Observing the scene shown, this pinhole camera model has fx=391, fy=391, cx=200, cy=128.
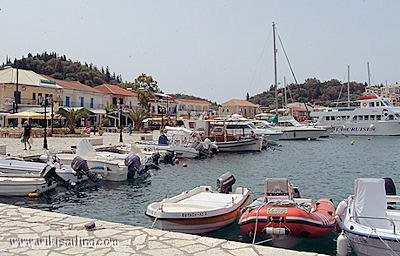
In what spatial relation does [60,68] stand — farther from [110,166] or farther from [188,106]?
[110,166]

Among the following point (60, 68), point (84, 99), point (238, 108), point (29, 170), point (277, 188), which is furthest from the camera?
point (238, 108)

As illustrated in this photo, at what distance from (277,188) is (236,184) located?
7.59 m

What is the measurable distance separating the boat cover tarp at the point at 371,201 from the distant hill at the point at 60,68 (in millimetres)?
82598

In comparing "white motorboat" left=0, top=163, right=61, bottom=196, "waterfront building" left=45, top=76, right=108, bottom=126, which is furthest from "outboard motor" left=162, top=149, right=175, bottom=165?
"waterfront building" left=45, top=76, right=108, bottom=126

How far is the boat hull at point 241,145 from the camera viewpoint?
33.1m

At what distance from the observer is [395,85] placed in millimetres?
121500

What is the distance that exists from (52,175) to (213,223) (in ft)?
25.1

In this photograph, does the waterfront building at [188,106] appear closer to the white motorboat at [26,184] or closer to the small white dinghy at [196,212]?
the white motorboat at [26,184]

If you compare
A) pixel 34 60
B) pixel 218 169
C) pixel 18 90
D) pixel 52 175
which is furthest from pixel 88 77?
pixel 52 175

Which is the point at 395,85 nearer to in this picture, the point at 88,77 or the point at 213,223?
the point at 88,77

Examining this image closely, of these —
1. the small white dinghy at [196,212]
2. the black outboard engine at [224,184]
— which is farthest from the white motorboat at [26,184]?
the black outboard engine at [224,184]

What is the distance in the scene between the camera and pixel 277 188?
35.3 feet

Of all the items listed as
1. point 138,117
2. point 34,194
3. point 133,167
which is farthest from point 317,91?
point 34,194

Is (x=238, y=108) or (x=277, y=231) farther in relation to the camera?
(x=238, y=108)
